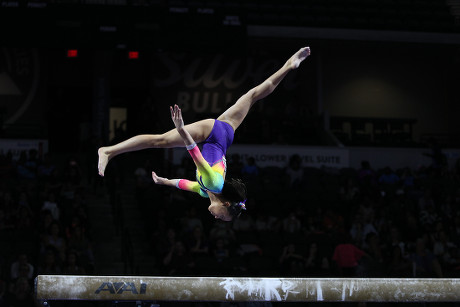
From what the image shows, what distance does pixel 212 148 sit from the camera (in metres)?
7.22

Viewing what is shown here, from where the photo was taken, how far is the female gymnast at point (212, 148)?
6602 millimetres

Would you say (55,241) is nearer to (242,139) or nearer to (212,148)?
(212,148)

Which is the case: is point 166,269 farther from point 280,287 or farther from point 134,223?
point 280,287

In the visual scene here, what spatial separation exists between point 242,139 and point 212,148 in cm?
1078

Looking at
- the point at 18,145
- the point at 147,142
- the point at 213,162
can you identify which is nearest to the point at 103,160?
the point at 147,142

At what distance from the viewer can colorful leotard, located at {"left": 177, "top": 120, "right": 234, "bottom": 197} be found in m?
6.61

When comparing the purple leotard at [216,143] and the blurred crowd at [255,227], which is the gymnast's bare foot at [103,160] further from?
the blurred crowd at [255,227]

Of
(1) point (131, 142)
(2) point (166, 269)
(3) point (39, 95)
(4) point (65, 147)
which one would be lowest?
(2) point (166, 269)

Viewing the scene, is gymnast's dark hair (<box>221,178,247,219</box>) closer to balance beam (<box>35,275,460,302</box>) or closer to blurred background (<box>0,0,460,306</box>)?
balance beam (<box>35,275,460,302</box>)

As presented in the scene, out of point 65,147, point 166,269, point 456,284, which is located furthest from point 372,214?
point 65,147

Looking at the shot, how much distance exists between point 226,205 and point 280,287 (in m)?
0.97

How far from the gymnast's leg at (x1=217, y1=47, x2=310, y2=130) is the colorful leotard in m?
0.14

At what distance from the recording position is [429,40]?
19.5 meters

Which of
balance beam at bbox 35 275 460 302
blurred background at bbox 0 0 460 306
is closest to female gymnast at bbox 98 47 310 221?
balance beam at bbox 35 275 460 302
